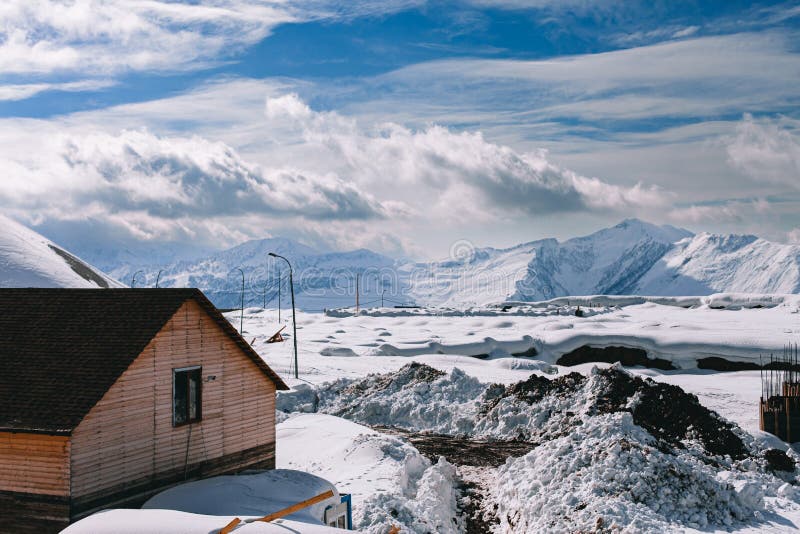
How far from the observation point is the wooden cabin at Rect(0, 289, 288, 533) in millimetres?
15648

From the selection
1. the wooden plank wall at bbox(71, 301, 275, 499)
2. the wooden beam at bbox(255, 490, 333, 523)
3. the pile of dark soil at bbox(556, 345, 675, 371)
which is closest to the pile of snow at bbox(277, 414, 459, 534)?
the wooden beam at bbox(255, 490, 333, 523)

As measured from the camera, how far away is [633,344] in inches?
2080

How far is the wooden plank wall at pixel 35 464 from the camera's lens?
608 inches

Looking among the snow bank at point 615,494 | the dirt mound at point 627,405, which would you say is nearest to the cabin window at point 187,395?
the snow bank at point 615,494

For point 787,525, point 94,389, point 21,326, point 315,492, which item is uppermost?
point 21,326

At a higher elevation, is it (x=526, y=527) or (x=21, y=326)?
(x=21, y=326)

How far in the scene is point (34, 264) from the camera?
112 metres

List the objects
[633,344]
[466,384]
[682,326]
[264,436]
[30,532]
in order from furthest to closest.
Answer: [682,326] → [633,344] → [466,384] → [264,436] → [30,532]

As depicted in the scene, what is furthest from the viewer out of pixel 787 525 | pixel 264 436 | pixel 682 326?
pixel 682 326

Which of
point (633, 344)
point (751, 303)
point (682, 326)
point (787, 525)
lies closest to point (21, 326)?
point (787, 525)

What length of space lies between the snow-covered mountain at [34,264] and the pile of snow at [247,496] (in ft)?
303

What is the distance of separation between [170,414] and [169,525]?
593 cm

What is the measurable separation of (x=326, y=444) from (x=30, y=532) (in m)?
12.9

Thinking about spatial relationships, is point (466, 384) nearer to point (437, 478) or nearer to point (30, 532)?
point (437, 478)
